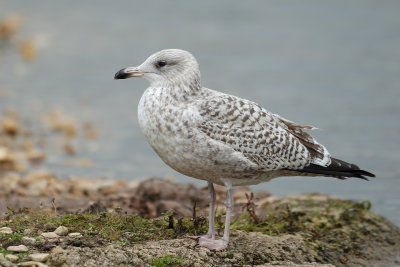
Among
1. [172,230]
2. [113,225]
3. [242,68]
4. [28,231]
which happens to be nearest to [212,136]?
[172,230]

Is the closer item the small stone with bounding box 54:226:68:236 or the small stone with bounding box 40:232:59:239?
the small stone with bounding box 40:232:59:239

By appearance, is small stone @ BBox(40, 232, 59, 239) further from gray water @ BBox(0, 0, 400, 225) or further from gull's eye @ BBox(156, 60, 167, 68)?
gray water @ BBox(0, 0, 400, 225)

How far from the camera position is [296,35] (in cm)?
1656

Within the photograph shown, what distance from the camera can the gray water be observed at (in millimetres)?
11180

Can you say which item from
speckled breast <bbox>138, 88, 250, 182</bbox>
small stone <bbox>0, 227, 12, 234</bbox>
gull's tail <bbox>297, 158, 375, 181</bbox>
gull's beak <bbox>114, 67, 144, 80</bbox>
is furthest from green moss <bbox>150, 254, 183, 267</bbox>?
gull's beak <bbox>114, 67, 144, 80</bbox>

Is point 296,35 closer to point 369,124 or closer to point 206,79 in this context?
point 206,79

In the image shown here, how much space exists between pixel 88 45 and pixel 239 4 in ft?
14.2

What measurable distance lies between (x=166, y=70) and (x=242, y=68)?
26.8ft

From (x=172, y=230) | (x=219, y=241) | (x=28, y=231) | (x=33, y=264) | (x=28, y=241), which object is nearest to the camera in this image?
(x=33, y=264)

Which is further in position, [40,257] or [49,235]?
[49,235]

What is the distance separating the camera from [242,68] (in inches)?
576

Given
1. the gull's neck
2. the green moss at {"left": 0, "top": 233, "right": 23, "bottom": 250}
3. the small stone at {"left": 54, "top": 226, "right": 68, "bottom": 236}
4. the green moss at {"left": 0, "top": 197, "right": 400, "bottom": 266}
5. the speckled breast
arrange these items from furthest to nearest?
1. the gull's neck
2. the green moss at {"left": 0, "top": 197, "right": 400, "bottom": 266}
3. the speckled breast
4. the small stone at {"left": 54, "top": 226, "right": 68, "bottom": 236}
5. the green moss at {"left": 0, "top": 233, "right": 23, "bottom": 250}

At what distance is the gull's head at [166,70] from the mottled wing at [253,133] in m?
0.33

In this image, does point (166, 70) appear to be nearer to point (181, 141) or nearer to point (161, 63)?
point (161, 63)
